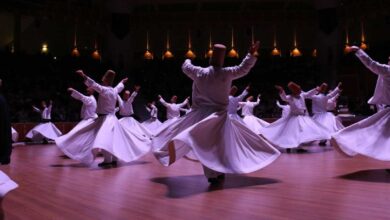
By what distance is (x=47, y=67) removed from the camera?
19953 mm

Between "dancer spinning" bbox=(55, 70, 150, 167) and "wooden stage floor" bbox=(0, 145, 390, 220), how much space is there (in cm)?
72

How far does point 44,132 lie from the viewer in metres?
15.6

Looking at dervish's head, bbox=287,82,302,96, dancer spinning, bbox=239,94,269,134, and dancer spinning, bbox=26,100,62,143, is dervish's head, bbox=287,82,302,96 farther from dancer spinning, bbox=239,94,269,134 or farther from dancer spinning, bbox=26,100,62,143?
dancer spinning, bbox=26,100,62,143

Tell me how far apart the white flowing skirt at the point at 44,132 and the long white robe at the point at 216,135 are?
37.8ft

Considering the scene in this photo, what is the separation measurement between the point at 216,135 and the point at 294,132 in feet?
15.6

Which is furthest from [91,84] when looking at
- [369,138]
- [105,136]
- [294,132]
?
[294,132]

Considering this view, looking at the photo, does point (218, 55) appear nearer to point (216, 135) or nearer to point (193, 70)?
point (193, 70)

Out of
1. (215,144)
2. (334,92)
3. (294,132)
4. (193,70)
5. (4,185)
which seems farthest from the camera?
(334,92)

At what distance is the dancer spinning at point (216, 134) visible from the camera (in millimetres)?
4688

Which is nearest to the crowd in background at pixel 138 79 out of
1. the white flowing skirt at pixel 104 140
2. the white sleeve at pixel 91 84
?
the white flowing skirt at pixel 104 140

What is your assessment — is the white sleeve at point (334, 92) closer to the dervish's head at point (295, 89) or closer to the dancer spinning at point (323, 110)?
the dancer spinning at point (323, 110)

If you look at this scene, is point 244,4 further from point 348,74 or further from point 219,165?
point 219,165

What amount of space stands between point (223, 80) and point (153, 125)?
982 centimetres

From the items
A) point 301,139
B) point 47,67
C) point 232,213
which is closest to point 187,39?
point 47,67
